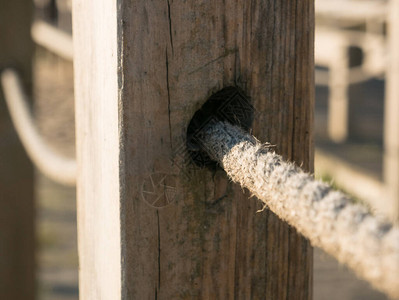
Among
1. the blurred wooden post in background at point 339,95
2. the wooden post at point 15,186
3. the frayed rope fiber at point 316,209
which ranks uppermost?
the frayed rope fiber at point 316,209

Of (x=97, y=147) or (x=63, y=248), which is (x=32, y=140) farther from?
(x=63, y=248)

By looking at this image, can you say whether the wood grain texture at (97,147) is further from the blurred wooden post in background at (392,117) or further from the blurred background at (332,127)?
the blurred wooden post in background at (392,117)

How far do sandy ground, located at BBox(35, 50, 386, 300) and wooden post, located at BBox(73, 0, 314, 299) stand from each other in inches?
52.2

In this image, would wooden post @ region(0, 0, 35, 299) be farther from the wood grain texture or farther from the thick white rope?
the wood grain texture

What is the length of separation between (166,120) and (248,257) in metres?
0.18

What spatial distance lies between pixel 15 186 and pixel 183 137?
50.8 inches

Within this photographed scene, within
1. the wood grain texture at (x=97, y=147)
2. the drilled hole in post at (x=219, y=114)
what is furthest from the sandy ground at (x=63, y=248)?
the drilled hole in post at (x=219, y=114)

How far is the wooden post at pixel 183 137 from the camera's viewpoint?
67cm

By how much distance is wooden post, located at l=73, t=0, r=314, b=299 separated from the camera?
0.67 m

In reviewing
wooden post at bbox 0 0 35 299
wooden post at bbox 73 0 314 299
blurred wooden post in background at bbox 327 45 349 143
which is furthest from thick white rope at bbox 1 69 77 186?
blurred wooden post in background at bbox 327 45 349 143

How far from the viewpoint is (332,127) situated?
5.20 metres

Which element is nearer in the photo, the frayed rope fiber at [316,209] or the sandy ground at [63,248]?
the frayed rope fiber at [316,209]

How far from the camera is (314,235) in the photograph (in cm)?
48

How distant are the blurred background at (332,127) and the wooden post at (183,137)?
1501 mm
